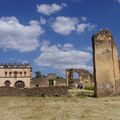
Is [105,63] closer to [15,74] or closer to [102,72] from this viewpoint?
[102,72]

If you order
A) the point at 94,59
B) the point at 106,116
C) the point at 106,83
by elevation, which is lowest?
the point at 106,116

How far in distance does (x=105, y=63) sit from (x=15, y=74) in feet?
140

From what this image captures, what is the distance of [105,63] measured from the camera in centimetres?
2384

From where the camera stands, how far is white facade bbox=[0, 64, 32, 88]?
6328 centimetres

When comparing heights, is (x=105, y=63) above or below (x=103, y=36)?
below

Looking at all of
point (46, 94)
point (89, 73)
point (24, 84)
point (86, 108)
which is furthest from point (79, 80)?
point (86, 108)

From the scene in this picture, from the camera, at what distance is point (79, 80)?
48.0m

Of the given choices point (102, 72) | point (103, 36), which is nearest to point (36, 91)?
point (102, 72)

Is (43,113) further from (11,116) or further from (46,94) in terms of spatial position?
(46,94)

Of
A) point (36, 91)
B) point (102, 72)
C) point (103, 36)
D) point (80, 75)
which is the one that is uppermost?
point (103, 36)

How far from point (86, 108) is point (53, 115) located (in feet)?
9.32

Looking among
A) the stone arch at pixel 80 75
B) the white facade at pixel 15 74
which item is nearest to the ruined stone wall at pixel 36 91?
the stone arch at pixel 80 75

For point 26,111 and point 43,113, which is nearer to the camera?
point 43,113

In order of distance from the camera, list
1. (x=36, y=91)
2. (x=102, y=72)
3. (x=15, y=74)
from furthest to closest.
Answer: (x=15, y=74) → (x=36, y=91) → (x=102, y=72)
